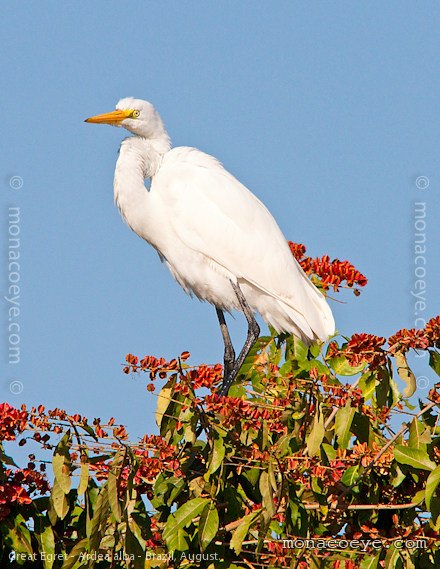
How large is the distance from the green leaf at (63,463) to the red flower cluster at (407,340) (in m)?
1.05

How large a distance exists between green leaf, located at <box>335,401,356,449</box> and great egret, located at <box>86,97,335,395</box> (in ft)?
8.14

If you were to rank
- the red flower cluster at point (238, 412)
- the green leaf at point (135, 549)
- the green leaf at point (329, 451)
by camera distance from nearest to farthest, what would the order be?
the green leaf at point (135, 549) < the red flower cluster at point (238, 412) < the green leaf at point (329, 451)

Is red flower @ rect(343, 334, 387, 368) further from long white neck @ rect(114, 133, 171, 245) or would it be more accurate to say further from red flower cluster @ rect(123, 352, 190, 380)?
long white neck @ rect(114, 133, 171, 245)

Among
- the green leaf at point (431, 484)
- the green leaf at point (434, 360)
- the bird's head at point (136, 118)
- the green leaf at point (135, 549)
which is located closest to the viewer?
the green leaf at point (431, 484)

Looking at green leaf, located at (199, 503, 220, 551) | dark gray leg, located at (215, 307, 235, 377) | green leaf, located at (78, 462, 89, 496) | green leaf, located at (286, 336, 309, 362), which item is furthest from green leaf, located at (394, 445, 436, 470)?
dark gray leg, located at (215, 307, 235, 377)

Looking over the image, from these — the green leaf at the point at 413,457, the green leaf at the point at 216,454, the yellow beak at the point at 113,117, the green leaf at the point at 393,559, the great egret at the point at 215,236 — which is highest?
the yellow beak at the point at 113,117

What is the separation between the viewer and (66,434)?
2.88 metres

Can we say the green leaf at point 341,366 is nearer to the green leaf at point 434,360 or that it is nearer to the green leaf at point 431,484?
the green leaf at point 434,360

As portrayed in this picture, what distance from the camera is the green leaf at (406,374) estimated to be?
2945 millimetres

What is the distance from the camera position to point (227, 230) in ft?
18.5

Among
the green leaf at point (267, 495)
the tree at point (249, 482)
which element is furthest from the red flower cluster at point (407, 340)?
the green leaf at point (267, 495)

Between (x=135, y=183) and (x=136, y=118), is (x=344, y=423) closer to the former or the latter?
(x=135, y=183)

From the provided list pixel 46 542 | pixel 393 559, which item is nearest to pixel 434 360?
pixel 393 559

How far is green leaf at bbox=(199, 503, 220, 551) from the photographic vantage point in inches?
115
